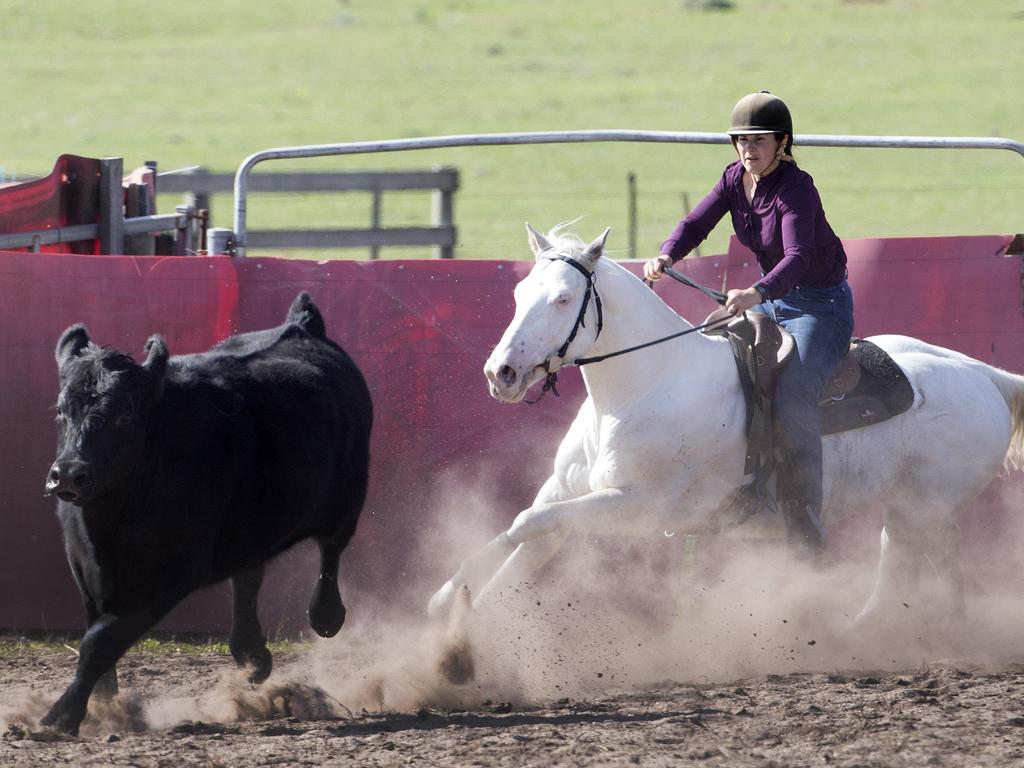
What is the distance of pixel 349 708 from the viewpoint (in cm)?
607

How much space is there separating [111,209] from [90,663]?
11.2 feet

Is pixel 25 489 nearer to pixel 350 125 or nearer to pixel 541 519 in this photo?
pixel 541 519

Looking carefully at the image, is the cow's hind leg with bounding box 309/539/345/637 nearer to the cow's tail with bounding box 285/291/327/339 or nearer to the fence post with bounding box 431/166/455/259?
the cow's tail with bounding box 285/291/327/339

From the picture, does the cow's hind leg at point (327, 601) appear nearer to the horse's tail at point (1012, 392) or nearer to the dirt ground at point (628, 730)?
the dirt ground at point (628, 730)

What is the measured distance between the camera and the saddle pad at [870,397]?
6.75m

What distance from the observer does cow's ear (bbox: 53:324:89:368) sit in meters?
5.66

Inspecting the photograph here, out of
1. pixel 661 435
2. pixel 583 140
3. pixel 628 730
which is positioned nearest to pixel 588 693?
pixel 628 730

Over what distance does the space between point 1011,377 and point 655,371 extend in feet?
6.14

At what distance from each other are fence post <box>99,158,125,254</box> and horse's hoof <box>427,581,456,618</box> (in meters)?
3.05

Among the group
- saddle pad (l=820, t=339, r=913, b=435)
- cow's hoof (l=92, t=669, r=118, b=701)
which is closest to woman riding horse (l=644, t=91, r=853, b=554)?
saddle pad (l=820, t=339, r=913, b=435)

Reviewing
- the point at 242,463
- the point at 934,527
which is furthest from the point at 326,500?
the point at 934,527

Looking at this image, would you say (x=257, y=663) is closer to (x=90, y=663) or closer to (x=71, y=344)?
(x=90, y=663)

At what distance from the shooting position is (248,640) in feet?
21.5

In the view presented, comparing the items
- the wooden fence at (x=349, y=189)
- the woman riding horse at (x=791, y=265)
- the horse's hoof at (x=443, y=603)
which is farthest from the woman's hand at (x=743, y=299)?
the wooden fence at (x=349, y=189)
